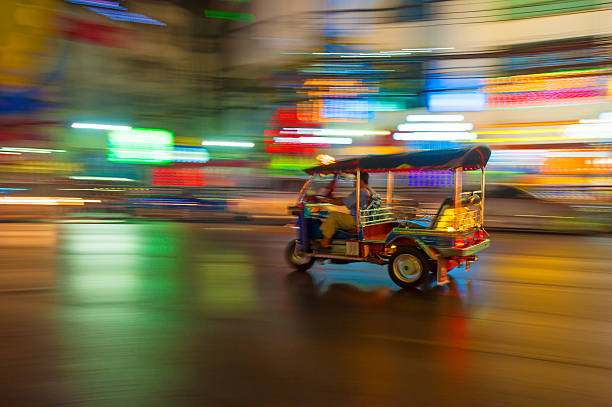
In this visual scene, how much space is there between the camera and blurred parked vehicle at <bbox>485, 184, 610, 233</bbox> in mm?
15062

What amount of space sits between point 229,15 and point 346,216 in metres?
27.8

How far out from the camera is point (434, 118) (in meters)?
25.6

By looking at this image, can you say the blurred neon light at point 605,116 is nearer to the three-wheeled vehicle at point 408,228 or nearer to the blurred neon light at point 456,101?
the blurred neon light at point 456,101

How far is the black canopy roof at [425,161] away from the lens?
Result: 6.91 meters

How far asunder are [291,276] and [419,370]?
432cm

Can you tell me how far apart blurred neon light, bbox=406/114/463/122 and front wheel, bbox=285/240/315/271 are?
18.6 metres

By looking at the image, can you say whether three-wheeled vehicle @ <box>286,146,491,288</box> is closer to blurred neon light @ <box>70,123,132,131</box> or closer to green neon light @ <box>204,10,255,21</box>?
blurred neon light @ <box>70,123,132,131</box>

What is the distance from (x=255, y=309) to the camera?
6.08 metres

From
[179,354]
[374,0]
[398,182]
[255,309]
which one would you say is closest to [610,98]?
[374,0]

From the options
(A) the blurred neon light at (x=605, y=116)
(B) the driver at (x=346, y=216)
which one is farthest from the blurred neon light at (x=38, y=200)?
(A) the blurred neon light at (x=605, y=116)

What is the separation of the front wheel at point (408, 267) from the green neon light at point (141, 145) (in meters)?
24.3

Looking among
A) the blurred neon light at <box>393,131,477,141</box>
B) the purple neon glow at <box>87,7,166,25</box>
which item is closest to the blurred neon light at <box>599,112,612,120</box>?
the blurred neon light at <box>393,131,477,141</box>

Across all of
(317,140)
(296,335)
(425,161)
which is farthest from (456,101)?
(296,335)

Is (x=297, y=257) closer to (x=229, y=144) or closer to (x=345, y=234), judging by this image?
(x=345, y=234)
